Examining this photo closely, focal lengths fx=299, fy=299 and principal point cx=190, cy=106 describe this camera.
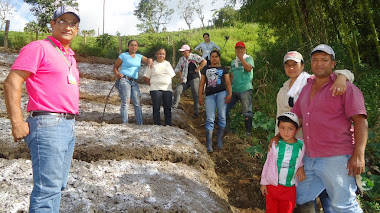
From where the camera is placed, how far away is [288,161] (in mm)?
2582

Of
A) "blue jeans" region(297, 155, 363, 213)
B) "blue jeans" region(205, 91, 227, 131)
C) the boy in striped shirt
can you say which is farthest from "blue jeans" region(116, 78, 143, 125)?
"blue jeans" region(297, 155, 363, 213)

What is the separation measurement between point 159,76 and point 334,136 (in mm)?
3842

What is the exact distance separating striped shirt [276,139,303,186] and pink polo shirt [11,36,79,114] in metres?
1.78

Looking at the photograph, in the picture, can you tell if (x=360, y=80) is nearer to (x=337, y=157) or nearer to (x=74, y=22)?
(x=337, y=157)

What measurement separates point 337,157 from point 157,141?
10.2ft

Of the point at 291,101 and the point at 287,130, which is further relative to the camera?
the point at 291,101

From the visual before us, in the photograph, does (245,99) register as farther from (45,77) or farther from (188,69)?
(45,77)

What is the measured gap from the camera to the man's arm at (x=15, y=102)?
182cm

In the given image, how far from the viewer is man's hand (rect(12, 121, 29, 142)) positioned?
1.81 m

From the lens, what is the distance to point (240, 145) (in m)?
5.64

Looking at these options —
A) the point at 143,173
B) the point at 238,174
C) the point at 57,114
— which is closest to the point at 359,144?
the point at 57,114

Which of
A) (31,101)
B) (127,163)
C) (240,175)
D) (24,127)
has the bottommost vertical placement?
(240,175)

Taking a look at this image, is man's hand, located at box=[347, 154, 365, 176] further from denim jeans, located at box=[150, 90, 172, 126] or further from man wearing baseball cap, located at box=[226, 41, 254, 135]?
denim jeans, located at box=[150, 90, 172, 126]

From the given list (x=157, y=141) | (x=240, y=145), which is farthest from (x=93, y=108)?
(x=240, y=145)
